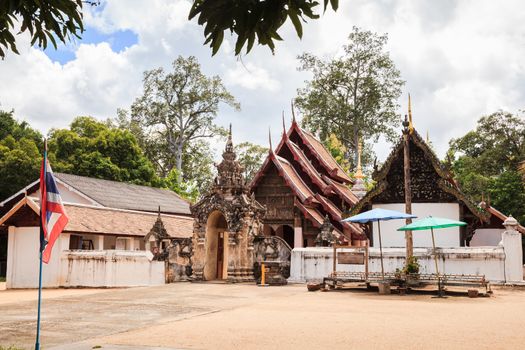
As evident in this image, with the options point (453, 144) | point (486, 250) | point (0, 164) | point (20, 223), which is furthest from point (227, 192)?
point (453, 144)

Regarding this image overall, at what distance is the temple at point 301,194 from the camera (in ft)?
78.2

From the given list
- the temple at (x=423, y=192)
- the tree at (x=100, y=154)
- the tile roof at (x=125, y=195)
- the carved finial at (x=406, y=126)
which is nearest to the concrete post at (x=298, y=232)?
the temple at (x=423, y=192)

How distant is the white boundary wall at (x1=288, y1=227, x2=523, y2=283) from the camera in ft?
53.0

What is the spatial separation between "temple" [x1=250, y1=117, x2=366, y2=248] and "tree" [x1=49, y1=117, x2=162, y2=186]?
15.2 metres

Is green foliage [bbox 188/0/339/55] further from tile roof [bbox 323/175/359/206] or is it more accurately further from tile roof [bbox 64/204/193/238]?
tile roof [bbox 323/175/359/206]

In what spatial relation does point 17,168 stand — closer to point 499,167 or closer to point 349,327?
point 349,327

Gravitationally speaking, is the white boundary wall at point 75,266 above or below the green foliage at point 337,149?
below

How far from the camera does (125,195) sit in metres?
32.1

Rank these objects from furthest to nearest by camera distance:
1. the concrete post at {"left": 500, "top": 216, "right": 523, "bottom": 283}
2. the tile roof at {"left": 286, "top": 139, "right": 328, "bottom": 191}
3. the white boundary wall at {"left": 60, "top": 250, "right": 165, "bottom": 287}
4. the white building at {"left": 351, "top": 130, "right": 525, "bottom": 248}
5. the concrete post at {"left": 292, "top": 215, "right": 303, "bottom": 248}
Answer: the tile roof at {"left": 286, "top": 139, "right": 328, "bottom": 191}, the concrete post at {"left": 292, "top": 215, "right": 303, "bottom": 248}, the white building at {"left": 351, "top": 130, "right": 525, "bottom": 248}, the white boundary wall at {"left": 60, "top": 250, "right": 165, "bottom": 287}, the concrete post at {"left": 500, "top": 216, "right": 523, "bottom": 283}

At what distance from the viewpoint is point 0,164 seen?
31438 mm

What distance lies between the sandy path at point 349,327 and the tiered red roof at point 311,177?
1133 centimetres

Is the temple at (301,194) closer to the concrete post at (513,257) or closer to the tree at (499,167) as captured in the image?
the concrete post at (513,257)

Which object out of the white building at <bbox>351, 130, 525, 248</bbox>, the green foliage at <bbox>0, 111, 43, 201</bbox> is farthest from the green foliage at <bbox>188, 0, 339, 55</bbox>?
the green foliage at <bbox>0, 111, 43, 201</bbox>

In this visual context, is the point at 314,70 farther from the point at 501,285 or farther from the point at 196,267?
the point at 501,285
